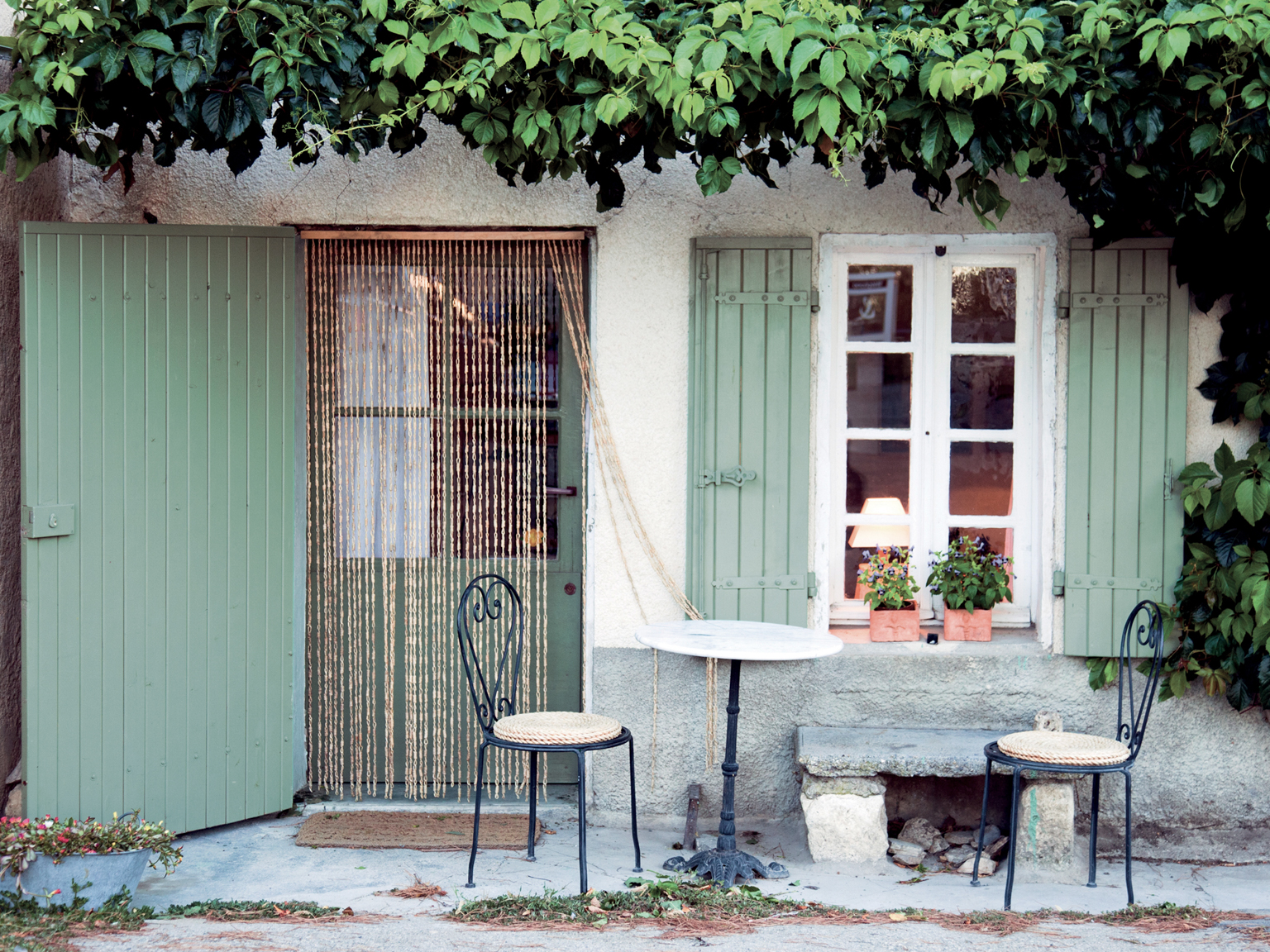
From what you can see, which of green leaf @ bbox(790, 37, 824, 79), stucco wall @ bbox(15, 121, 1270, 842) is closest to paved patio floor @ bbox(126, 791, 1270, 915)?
stucco wall @ bbox(15, 121, 1270, 842)

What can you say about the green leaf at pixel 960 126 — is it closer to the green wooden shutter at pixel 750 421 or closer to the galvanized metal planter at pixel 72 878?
the green wooden shutter at pixel 750 421

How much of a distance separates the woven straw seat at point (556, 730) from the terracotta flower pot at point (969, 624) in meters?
1.48

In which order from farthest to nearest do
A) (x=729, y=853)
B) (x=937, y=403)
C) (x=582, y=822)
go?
(x=937, y=403)
(x=729, y=853)
(x=582, y=822)

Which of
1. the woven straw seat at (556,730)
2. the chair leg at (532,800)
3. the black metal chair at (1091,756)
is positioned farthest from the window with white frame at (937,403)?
the chair leg at (532,800)

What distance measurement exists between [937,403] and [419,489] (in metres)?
2.07

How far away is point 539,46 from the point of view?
3494 millimetres

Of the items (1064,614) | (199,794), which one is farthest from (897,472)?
(199,794)

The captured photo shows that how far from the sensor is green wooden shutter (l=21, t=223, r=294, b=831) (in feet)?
13.2

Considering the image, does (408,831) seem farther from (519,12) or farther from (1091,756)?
(519,12)

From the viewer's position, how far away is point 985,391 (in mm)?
4684

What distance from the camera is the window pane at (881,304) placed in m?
4.66

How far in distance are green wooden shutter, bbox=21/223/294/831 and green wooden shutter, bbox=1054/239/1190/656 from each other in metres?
2.93

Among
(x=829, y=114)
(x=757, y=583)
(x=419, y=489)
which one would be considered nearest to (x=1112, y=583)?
(x=757, y=583)

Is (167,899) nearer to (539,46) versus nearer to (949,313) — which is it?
(539,46)
